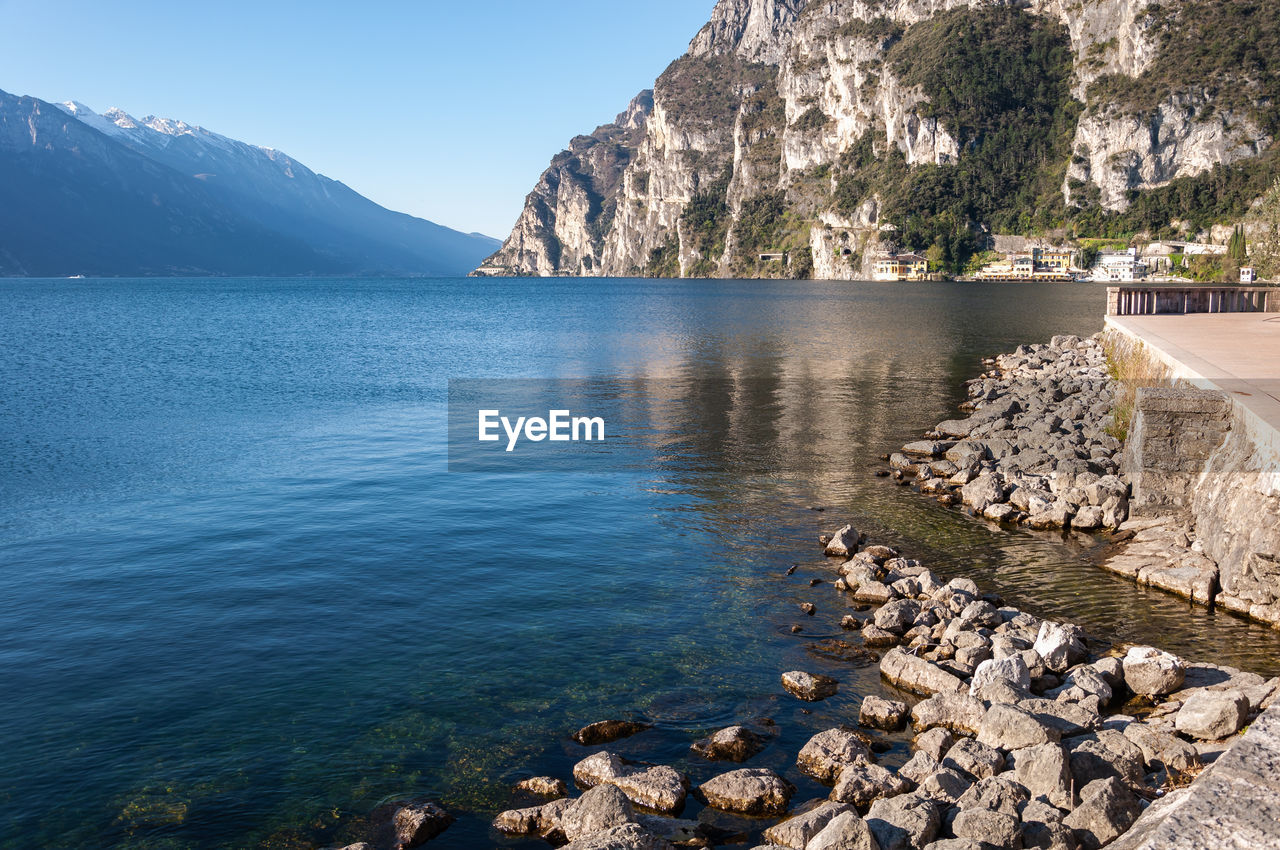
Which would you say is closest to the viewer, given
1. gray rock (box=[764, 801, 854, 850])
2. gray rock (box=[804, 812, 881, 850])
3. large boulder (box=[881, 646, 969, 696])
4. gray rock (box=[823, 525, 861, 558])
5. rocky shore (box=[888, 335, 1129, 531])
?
gray rock (box=[804, 812, 881, 850])

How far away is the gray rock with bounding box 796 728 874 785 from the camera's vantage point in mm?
10383

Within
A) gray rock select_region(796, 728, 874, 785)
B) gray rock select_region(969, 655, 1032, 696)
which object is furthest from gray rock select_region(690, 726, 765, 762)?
gray rock select_region(969, 655, 1032, 696)

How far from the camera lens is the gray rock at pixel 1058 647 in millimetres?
12711

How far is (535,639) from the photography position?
14.7 metres

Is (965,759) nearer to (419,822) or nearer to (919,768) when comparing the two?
(919,768)

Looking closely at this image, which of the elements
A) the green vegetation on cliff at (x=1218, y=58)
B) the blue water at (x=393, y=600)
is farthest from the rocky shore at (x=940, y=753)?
the green vegetation on cliff at (x=1218, y=58)

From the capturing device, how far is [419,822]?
9523 millimetres

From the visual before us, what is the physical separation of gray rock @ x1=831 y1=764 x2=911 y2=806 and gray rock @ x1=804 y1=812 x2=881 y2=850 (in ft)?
4.61

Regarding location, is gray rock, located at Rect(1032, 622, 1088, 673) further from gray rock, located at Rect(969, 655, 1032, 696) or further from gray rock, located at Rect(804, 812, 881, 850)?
gray rock, located at Rect(804, 812, 881, 850)

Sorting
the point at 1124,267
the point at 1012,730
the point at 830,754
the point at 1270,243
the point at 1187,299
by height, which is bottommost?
the point at 830,754

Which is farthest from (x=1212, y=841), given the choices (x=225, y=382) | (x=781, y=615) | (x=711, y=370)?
(x=225, y=382)

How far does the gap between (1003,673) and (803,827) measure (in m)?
4.70

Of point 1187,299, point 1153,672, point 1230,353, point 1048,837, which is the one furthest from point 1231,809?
point 1187,299

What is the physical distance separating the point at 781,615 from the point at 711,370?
112 ft
